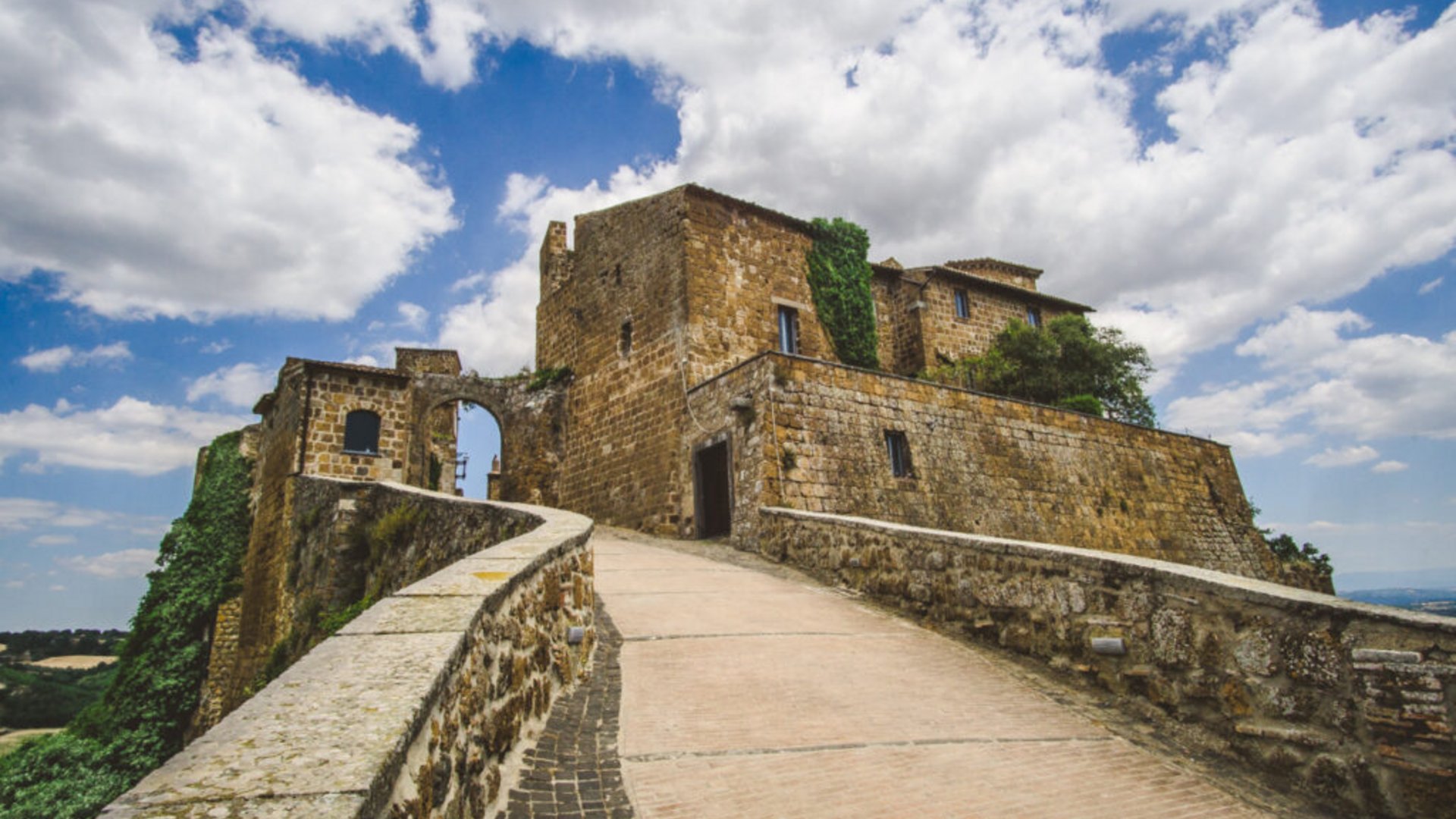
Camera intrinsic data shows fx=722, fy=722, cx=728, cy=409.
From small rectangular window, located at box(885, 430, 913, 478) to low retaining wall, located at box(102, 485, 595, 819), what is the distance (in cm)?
1063

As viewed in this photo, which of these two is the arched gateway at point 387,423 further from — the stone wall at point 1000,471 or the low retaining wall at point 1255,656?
the low retaining wall at point 1255,656

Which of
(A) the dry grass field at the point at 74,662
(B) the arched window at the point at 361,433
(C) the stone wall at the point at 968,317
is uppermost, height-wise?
(C) the stone wall at the point at 968,317

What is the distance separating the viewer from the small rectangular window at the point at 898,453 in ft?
46.3

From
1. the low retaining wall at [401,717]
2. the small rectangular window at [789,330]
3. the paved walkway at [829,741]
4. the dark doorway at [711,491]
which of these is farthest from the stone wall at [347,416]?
the low retaining wall at [401,717]

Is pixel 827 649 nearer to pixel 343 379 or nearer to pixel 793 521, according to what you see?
pixel 793 521

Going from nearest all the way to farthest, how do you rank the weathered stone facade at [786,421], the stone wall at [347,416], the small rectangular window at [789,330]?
the weathered stone facade at [786,421] → the stone wall at [347,416] → the small rectangular window at [789,330]

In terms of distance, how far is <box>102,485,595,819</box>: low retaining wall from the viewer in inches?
55.8

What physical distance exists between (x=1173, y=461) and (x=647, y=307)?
50.7 feet

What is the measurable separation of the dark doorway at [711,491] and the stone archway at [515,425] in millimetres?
5949

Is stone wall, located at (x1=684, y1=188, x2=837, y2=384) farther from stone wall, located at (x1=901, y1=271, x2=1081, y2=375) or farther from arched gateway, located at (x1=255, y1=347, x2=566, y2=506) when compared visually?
arched gateway, located at (x1=255, y1=347, x2=566, y2=506)

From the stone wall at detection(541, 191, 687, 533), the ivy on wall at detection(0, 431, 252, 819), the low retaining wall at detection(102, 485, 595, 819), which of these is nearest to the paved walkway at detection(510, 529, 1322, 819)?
the low retaining wall at detection(102, 485, 595, 819)

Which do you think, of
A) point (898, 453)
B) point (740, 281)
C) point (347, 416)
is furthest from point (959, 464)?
point (347, 416)

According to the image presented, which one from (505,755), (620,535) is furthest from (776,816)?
(620,535)

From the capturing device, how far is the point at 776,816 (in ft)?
9.77
